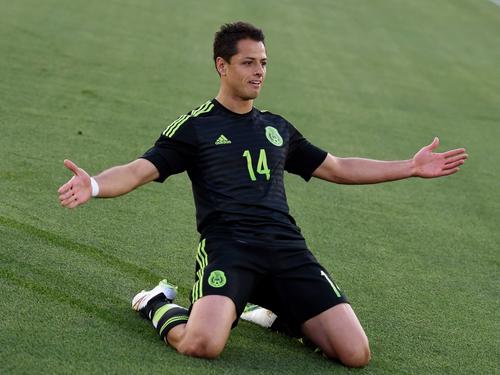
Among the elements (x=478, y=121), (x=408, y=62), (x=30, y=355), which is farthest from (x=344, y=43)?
(x=30, y=355)

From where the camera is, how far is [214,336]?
4.54 meters

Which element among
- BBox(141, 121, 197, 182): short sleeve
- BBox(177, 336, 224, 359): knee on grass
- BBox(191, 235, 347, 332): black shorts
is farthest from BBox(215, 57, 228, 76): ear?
BBox(177, 336, 224, 359): knee on grass

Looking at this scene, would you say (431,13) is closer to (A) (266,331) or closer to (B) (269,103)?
(B) (269,103)

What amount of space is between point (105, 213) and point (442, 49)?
1165 centimetres

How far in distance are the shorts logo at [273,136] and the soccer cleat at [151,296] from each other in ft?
3.05

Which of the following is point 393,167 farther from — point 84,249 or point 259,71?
point 84,249

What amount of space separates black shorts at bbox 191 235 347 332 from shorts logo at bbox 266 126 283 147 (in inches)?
21.4

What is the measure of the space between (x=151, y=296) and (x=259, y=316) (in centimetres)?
60

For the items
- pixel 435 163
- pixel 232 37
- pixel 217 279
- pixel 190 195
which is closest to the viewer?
pixel 217 279

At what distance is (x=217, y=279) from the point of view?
482 centimetres

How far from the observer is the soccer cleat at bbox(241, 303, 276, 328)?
518 centimetres

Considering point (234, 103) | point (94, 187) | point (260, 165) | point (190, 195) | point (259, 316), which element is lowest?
point (190, 195)

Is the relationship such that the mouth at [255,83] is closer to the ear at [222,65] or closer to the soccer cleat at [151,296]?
the ear at [222,65]

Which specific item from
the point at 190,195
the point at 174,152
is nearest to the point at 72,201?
the point at 174,152
